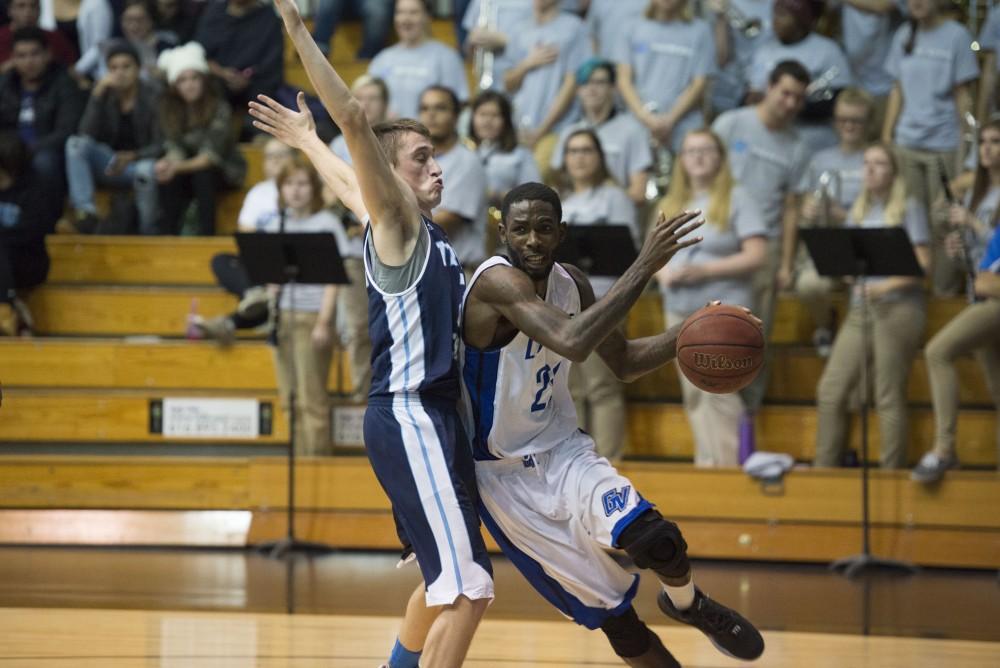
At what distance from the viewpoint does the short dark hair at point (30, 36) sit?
910 cm

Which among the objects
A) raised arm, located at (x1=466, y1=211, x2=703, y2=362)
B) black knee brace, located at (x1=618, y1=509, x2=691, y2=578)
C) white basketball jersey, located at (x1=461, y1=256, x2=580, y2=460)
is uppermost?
raised arm, located at (x1=466, y1=211, x2=703, y2=362)

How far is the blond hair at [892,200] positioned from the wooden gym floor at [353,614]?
1768 mm

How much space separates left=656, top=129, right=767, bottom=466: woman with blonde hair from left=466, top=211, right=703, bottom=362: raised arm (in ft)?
11.0

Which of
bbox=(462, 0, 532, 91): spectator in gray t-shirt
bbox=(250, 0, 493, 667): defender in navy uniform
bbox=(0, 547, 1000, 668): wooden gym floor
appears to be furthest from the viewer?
bbox=(462, 0, 532, 91): spectator in gray t-shirt

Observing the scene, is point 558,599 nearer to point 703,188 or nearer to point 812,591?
point 812,591

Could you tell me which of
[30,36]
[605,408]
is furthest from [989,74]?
[30,36]

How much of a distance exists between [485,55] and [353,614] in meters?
4.09

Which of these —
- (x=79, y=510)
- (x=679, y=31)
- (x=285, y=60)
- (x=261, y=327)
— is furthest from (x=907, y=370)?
(x=285, y=60)

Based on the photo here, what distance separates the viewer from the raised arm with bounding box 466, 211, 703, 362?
143 inches

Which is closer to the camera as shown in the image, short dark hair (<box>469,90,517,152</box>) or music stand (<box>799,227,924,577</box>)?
music stand (<box>799,227,924,577</box>)

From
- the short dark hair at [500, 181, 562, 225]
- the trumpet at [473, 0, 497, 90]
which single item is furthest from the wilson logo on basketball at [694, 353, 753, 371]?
the trumpet at [473, 0, 497, 90]

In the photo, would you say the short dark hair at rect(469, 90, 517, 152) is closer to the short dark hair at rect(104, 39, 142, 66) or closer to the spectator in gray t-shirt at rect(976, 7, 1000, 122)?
the short dark hair at rect(104, 39, 142, 66)

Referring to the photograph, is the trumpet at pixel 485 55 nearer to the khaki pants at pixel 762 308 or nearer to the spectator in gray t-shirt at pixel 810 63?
the spectator in gray t-shirt at pixel 810 63

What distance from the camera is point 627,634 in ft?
13.5
